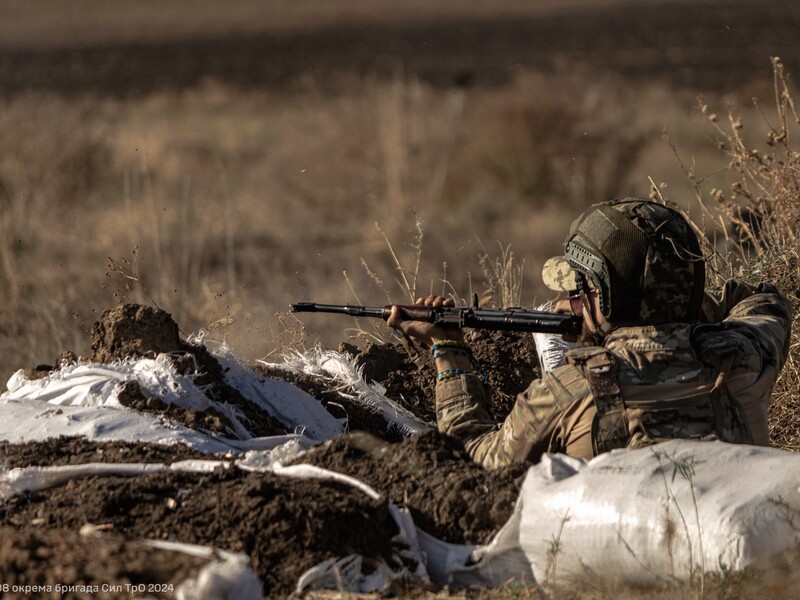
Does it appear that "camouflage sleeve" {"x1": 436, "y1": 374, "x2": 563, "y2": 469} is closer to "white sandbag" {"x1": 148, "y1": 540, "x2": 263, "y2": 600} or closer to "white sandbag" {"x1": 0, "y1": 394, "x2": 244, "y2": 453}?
"white sandbag" {"x1": 0, "y1": 394, "x2": 244, "y2": 453}

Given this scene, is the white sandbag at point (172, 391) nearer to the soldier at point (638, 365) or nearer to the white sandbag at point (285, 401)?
the white sandbag at point (285, 401)

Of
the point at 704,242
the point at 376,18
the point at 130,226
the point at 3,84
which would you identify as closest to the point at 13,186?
the point at 130,226

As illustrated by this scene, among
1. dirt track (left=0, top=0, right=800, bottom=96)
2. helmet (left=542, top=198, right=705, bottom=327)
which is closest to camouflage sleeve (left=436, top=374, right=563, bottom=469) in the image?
helmet (left=542, top=198, right=705, bottom=327)

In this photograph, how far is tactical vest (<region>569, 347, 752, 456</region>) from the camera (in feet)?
12.4

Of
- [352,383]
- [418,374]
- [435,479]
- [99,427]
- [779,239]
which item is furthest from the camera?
[779,239]

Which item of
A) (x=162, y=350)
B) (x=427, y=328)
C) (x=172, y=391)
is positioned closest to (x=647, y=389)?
(x=427, y=328)

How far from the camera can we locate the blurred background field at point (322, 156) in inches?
470

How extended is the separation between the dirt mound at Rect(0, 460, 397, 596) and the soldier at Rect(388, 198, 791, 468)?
662 millimetres

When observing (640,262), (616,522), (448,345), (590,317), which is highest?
(640,262)

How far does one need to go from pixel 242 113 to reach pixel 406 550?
24500 mm

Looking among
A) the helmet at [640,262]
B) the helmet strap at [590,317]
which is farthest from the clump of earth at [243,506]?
the helmet at [640,262]

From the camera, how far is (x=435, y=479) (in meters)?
3.77

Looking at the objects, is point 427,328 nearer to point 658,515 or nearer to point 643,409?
point 643,409

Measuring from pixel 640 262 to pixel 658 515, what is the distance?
2.93 ft
